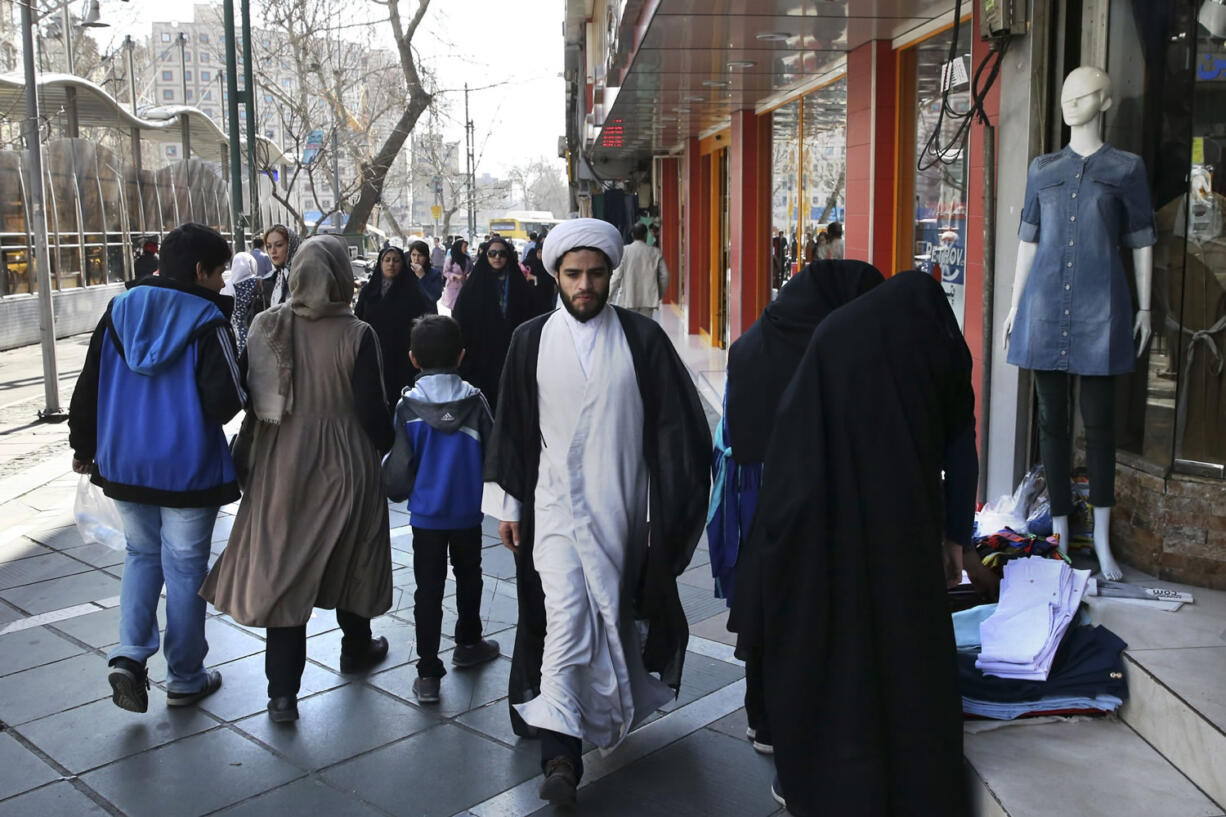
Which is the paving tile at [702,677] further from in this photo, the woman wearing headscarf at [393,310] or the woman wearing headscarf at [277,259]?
the woman wearing headscarf at [277,259]

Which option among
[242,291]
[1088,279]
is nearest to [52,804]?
[1088,279]

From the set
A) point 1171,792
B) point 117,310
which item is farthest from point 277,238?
point 1171,792

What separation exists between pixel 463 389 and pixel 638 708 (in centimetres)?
142

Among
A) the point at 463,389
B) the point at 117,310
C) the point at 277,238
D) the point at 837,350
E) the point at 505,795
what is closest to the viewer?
the point at 837,350

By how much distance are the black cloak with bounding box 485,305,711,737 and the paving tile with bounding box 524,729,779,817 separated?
0.28 metres

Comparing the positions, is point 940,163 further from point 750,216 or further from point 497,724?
point 750,216

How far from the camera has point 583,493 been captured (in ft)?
12.0

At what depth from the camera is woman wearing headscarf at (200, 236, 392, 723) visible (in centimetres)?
428

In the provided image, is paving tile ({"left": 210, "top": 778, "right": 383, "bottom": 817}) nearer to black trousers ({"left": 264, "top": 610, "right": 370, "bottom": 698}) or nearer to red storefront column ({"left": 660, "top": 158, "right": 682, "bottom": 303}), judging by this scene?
black trousers ({"left": 264, "top": 610, "right": 370, "bottom": 698})

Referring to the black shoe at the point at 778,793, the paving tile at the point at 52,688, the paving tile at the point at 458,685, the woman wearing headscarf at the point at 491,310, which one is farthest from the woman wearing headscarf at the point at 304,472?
the woman wearing headscarf at the point at 491,310

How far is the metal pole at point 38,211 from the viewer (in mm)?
11305

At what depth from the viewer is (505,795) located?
12.2 feet

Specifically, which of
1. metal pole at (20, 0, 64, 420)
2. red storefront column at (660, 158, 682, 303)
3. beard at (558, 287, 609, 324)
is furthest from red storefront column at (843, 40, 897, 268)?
red storefront column at (660, 158, 682, 303)

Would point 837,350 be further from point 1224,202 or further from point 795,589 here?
Answer: point 1224,202
